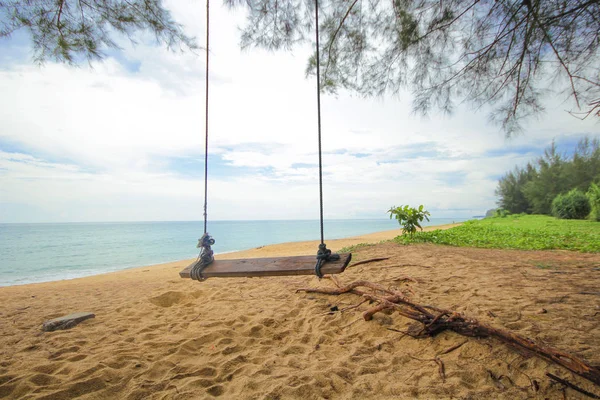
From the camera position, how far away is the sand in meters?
1.93

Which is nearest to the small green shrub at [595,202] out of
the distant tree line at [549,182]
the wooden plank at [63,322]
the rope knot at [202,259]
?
the distant tree line at [549,182]

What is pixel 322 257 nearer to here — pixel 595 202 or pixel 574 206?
pixel 595 202

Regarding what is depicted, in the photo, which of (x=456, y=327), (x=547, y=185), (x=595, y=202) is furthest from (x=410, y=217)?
(x=547, y=185)

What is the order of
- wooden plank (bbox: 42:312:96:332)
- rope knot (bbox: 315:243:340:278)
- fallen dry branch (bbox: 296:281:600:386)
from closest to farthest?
fallen dry branch (bbox: 296:281:600:386), rope knot (bbox: 315:243:340:278), wooden plank (bbox: 42:312:96:332)

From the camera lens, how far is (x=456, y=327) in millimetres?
2453

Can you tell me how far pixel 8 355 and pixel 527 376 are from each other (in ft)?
13.0

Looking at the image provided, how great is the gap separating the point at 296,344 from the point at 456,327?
1.35 m

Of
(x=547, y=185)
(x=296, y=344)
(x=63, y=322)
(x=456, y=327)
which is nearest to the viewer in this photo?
(x=456, y=327)

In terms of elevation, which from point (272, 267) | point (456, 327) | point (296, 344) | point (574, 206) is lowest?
point (296, 344)

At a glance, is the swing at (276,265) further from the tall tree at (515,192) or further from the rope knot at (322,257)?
the tall tree at (515,192)

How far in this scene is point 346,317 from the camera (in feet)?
10.2

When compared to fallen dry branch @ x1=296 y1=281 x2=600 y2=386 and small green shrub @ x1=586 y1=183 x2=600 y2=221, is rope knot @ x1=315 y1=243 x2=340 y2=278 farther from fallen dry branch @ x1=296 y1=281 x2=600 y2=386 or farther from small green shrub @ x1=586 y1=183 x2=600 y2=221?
small green shrub @ x1=586 y1=183 x2=600 y2=221

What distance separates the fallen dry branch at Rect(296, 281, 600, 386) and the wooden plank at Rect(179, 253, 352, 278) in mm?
976

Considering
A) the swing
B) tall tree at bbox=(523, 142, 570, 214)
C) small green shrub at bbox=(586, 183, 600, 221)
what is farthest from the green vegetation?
tall tree at bbox=(523, 142, 570, 214)
